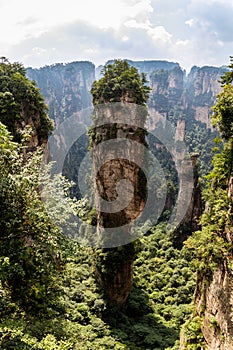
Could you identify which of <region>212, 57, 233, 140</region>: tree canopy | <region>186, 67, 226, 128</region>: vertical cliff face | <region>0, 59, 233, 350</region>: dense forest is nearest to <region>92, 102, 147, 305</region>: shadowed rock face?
<region>0, 59, 233, 350</region>: dense forest

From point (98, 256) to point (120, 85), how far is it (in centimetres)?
1032

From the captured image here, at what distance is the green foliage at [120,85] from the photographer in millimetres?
18894

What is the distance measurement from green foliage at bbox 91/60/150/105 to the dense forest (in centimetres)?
6

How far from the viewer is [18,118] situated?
49.8ft

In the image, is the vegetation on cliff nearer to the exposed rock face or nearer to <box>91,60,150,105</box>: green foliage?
the exposed rock face

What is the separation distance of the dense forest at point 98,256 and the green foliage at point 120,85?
0.20ft

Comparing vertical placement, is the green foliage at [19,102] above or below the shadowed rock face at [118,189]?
above

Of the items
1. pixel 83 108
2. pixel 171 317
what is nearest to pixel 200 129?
pixel 83 108

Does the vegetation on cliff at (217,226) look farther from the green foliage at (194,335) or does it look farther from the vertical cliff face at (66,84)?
the vertical cliff face at (66,84)

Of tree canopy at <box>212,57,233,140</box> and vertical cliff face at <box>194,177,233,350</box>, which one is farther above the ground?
tree canopy at <box>212,57,233,140</box>

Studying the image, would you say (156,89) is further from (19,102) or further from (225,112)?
(225,112)

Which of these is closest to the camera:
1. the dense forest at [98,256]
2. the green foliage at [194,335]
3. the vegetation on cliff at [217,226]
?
the dense forest at [98,256]

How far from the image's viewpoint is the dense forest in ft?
24.6

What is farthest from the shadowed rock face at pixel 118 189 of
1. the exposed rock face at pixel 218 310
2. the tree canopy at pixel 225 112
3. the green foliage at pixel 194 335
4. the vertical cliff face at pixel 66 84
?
the vertical cliff face at pixel 66 84
